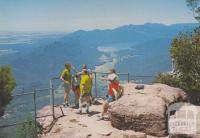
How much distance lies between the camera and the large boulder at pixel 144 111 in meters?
16.7

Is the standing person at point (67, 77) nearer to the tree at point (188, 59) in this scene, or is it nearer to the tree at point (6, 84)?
the tree at point (188, 59)

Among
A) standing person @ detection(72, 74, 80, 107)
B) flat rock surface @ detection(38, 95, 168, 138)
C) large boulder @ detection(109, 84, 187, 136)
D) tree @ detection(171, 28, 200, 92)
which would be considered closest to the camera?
large boulder @ detection(109, 84, 187, 136)

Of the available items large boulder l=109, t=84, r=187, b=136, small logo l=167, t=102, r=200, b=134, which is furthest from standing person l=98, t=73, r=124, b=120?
small logo l=167, t=102, r=200, b=134

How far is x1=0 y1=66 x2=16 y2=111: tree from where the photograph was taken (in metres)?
26.7

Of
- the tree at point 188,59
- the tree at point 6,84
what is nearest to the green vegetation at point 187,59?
the tree at point 188,59

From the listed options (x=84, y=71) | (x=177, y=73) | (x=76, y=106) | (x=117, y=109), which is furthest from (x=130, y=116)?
(x=177, y=73)

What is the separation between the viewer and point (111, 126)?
58.7 feet

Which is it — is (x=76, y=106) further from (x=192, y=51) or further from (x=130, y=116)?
(x=192, y=51)

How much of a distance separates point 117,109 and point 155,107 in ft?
5.07

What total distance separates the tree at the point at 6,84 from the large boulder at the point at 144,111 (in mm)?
10471

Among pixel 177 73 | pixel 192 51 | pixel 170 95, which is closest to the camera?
pixel 170 95

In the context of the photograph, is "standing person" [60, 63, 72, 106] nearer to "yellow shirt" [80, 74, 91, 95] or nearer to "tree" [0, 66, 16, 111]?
"yellow shirt" [80, 74, 91, 95]

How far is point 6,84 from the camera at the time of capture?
28094 millimetres

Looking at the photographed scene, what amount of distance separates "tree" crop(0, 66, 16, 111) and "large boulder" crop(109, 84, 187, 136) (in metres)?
10.5
